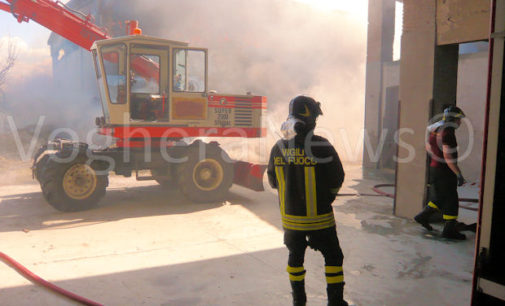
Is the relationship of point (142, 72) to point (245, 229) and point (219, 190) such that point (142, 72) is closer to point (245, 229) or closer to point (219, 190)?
point (219, 190)

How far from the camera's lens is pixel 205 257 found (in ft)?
Result: 15.9

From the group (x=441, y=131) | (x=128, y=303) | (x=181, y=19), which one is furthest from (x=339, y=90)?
(x=128, y=303)

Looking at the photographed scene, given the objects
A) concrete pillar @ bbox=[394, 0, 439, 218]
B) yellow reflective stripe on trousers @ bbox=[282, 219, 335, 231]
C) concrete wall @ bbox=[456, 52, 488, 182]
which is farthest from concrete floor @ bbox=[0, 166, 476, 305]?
concrete wall @ bbox=[456, 52, 488, 182]

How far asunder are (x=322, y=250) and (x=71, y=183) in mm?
5275

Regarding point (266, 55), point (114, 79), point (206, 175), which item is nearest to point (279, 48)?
point (266, 55)

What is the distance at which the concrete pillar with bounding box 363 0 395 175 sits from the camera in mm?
12844

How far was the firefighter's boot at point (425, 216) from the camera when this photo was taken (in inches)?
223

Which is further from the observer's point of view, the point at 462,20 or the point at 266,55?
the point at 266,55

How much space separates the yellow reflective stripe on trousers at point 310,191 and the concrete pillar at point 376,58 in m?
9.95

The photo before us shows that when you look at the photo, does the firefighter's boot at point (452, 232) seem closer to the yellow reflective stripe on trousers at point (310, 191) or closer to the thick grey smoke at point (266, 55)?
the yellow reflective stripe on trousers at point (310, 191)

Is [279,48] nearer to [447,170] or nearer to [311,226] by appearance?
[447,170]

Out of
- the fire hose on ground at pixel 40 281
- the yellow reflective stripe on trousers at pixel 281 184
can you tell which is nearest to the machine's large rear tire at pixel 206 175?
the fire hose on ground at pixel 40 281

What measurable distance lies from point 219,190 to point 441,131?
14.2 feet

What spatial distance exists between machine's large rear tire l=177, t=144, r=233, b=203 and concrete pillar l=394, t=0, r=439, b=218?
334 centimetres
